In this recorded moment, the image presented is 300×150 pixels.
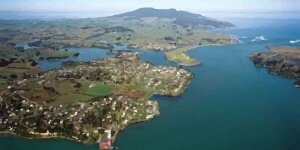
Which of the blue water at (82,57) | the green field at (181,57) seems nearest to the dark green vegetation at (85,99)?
the blue water at (82,57)

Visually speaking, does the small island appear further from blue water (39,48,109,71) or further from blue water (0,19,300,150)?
blue water (39,48,109,71)

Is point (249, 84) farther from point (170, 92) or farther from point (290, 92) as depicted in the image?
point (170, 92)

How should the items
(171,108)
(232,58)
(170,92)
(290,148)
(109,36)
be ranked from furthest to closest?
(109,36) < (232,58) < (170,92) < (171,108) < (290,148)

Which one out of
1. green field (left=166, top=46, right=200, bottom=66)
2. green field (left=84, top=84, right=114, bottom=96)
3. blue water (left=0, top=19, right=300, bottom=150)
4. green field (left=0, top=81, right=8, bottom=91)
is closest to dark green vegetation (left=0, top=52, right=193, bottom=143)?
green field (left=84, top=84, right=114, bottom=96)

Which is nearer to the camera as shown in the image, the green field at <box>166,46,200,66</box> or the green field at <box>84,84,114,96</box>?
the green field at <box>84,84,114,96</box>

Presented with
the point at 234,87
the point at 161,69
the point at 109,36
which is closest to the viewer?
the point at 234,87

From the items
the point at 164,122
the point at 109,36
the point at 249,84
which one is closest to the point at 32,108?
the point at 164,122

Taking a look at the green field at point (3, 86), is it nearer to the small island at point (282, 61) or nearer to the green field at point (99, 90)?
the green field at point (99, 90)
